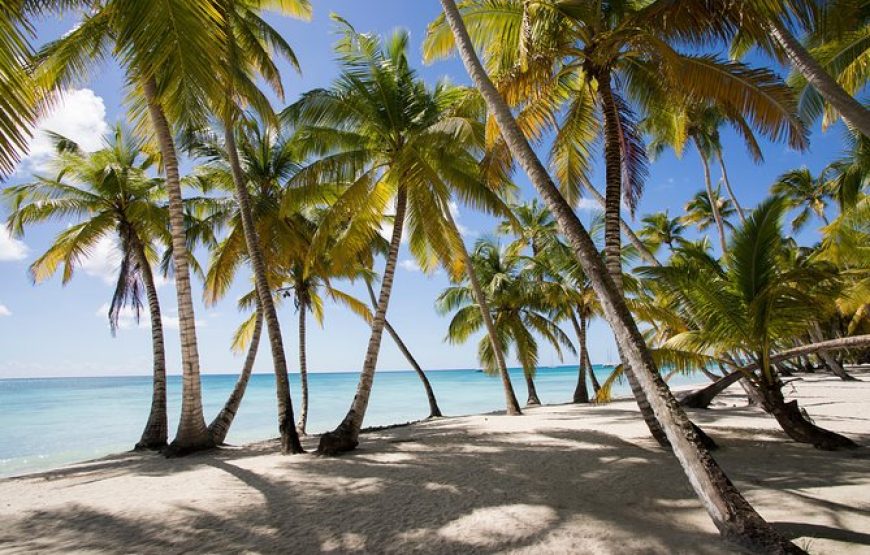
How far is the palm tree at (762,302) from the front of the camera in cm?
639

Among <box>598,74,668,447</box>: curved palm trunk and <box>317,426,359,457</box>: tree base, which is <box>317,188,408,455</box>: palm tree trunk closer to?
<box>317,426,359,457</box>: tree base

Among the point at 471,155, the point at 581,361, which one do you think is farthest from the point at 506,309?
the point at 471,155

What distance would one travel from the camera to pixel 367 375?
8.73m

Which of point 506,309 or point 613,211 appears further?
point 506,309

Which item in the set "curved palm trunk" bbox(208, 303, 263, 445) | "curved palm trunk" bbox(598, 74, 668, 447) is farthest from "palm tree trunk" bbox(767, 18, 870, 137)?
"curved palm trunk" bbox(208, 303, 263, 445)

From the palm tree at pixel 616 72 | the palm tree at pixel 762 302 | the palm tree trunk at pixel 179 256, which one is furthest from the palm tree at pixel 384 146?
the palm tree at pixel 762 302

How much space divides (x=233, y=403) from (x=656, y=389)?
391 inches

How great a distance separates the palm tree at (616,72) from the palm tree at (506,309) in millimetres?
11173

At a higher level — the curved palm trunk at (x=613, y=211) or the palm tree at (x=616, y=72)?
the palm tree at (x=616, y=72)

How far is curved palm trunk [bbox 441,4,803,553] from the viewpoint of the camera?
10.8ft

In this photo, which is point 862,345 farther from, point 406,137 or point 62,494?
point 62,494

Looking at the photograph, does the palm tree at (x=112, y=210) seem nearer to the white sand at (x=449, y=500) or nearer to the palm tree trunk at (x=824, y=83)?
the white sand at (x=449, y=500)

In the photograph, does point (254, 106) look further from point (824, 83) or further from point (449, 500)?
point (824, 83)

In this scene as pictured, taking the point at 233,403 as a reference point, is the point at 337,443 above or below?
below
